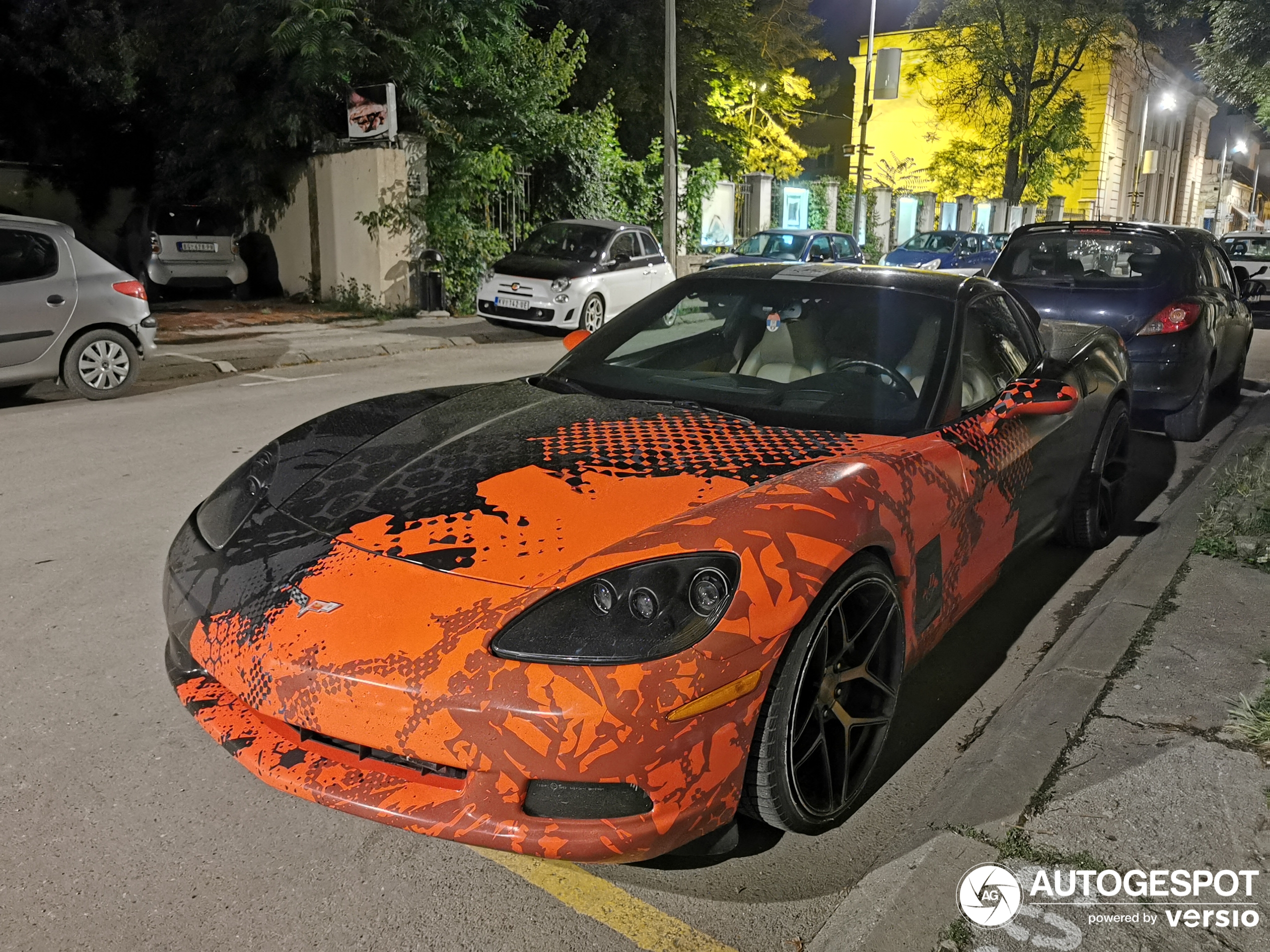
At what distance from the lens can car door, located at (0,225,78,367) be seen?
8578 millimetres

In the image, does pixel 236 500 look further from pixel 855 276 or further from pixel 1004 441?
pixel 1004 441

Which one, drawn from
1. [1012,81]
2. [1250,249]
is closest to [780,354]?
[1250,249]

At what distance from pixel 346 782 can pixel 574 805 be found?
506 mm

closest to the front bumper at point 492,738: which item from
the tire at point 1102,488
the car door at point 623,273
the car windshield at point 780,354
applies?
the car windshield at point 780,354

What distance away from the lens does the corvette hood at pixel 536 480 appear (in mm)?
2578

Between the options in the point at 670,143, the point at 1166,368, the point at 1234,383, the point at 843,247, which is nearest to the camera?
the point at 1166,368

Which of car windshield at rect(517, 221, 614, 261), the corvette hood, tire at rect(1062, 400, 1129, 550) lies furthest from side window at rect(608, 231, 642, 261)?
the corvette hood

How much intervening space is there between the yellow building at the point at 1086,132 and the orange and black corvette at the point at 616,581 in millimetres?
38899

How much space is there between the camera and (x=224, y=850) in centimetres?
264

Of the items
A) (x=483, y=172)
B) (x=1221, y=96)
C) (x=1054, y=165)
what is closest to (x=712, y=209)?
(x=483, y=172)

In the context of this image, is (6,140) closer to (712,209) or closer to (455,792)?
(712,209)

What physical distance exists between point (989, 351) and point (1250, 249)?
20471 millimetres

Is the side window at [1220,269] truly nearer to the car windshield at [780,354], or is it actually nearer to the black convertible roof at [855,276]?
the black convertible roof at [855,276]

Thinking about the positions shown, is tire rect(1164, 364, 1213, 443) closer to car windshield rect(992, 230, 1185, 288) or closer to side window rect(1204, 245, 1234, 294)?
car windshield rect(992, 230, 1185, 288)
